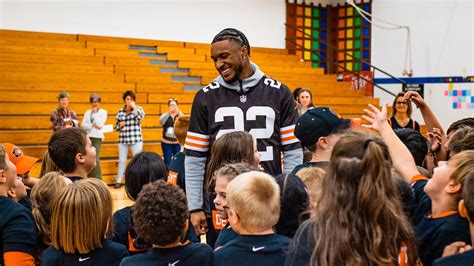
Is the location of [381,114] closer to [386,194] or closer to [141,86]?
[386,194]

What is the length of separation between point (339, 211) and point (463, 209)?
0.39 metres

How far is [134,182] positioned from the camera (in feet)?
9.04

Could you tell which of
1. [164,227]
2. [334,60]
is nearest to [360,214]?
[164,227]

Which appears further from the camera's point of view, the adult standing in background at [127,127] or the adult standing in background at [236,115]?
the adult standing in background at [127,127]

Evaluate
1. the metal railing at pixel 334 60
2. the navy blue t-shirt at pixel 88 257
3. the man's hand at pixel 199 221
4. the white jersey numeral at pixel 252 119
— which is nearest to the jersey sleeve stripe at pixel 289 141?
the white jersey numeral at pixel 252 119

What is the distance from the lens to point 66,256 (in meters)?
2.21

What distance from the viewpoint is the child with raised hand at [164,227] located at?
6.57 feet

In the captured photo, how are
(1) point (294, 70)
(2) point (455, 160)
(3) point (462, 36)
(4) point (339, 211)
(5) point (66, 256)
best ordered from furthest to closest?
1. (1) point (294, 70)
2. (3) point (462, 36)
3. (5) point (66, 256)
4. (2) point (455, 160)
5. (4) point (339, 211)

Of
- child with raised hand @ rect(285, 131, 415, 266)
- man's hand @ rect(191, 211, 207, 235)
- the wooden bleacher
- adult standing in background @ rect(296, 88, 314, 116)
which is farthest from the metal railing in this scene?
child with raised hand @ rect(285, 131, 415, 266)

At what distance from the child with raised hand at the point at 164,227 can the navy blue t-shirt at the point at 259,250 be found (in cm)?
14

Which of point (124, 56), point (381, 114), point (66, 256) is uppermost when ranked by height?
point (124, 56)

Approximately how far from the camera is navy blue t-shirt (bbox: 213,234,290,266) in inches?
77.7

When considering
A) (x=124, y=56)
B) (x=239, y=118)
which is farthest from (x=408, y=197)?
(x=124, y=56)

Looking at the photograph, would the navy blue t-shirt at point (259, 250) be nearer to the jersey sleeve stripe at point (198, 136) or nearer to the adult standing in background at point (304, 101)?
the jersey sleeve stripe at point (198, 136)
